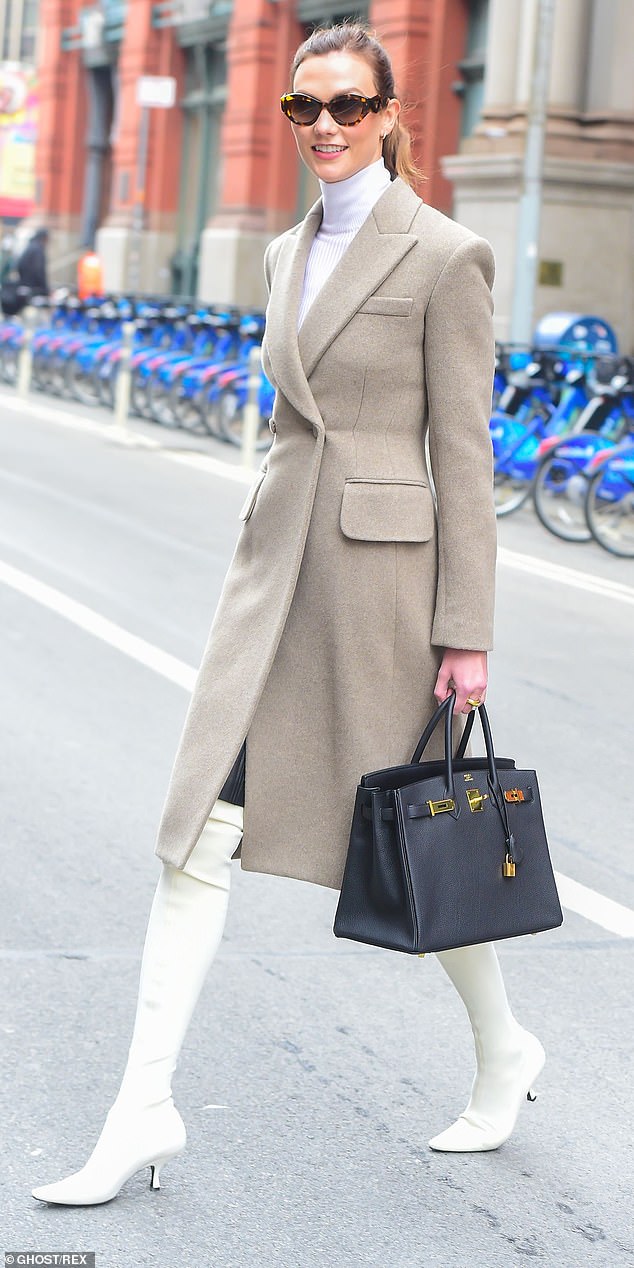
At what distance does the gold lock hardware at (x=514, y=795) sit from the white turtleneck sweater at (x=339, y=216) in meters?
0.87

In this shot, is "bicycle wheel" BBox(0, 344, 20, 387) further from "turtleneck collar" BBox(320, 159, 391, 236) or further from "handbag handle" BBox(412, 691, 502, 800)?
"handbag handle" BBox(412, 691, 502, 800)

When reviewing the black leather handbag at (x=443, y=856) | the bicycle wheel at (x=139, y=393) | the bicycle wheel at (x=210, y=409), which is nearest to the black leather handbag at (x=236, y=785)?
the black leather handbag at (x=443, y=856)

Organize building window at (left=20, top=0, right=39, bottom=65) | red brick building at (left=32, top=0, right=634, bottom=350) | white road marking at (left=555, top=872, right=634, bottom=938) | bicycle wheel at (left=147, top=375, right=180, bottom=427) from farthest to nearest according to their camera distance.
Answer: building window at (left=20, top=0, right=39, bottom=65) → red brick building at (left=32, top=0, right=634, bottom=350) → bicycle wheel at (left=147, top=375, right=180, bottom=427) → white road marking at (left=555, top=872, right=634, bottom=938)

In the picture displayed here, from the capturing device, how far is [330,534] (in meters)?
3.35

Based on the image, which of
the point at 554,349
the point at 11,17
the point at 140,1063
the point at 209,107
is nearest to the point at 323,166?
the point at 140,1063

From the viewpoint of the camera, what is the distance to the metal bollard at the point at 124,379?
19672 mm

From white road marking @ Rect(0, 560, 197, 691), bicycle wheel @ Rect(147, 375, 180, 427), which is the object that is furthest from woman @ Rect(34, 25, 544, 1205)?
bicycle wheel @ Rect(147, 375, 180, 427)

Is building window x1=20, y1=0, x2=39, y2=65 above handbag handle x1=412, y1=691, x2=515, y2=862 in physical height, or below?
above

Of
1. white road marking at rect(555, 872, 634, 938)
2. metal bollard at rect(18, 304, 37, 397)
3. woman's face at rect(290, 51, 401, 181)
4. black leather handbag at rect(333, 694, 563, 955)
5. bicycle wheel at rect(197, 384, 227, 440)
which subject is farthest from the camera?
metal bollard at rect(18, 304, 37, 397)

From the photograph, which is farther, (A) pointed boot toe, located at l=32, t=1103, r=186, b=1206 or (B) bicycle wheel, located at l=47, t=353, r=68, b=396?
(B) bicycle wheel, located at l=47, t=353, r=68, b=396

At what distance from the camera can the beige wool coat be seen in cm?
331

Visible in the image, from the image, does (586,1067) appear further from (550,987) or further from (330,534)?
(330,534)

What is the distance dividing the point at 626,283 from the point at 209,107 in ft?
49.5

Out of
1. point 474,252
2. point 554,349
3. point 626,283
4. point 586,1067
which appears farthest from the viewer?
point 626,283
